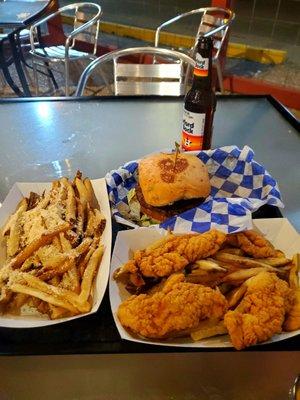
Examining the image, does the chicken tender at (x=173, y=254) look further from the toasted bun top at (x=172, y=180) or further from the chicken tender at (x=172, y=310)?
the toasted bun top at (x=172, y=180)

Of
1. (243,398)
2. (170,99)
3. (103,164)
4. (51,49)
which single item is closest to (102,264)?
(243,398)

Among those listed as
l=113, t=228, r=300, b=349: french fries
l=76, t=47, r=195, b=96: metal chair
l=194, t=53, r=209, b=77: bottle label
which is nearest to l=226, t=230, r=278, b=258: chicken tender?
l=113, t=228, r=300, b=349: french fries

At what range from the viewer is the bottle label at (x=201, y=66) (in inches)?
50.8

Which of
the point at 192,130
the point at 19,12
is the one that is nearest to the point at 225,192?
the point at 192,130

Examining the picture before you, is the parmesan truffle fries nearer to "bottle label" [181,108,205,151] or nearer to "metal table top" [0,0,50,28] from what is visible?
"bottle label" [181,108,205,151]

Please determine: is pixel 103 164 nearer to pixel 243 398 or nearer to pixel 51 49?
pixel 243 398

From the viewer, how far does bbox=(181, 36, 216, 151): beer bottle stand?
52.1 inches

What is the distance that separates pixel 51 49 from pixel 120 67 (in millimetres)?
2097

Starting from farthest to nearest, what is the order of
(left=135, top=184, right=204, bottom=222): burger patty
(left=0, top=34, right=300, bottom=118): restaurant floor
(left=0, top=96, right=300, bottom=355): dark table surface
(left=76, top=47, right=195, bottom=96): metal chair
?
(left=0, top=34, right=300, bottom=118): restaurant floor
(left=76, top=47, right=195, bottom=96): metal chair
(left=0, top=96, right=300, bottom=355): dark table surface
(left=135, top=184, right=204, bottom=222): burger patty

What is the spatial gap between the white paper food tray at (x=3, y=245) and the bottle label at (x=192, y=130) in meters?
0.40

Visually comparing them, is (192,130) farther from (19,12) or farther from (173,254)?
(19,12)

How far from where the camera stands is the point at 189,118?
138 centimetres

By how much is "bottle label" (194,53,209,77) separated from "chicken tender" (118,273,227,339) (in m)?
0.85

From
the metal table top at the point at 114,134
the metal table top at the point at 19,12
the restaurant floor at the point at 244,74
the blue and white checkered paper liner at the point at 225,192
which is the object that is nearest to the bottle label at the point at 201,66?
the blue and white checkered paper liner at the point at 225,192
